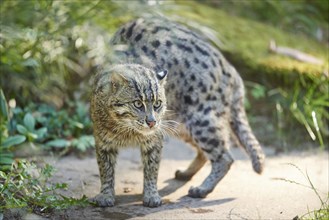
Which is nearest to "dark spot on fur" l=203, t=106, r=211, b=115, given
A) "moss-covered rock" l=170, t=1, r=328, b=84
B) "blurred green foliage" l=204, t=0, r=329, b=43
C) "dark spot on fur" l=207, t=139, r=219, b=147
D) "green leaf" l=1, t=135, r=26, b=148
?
"dark spot on fur" l=207, t=139, r=219, b=147

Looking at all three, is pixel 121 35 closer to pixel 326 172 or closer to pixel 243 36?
pixel 326 172

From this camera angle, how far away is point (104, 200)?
5559 millimetres

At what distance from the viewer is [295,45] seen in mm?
9438

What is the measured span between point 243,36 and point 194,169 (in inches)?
135

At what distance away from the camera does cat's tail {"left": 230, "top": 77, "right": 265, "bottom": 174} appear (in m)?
6.12

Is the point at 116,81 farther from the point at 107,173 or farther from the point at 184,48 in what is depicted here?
the point at 184,48

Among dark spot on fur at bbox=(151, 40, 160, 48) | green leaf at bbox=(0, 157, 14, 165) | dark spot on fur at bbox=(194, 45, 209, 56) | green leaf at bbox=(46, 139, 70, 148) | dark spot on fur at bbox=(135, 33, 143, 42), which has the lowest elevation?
green leaf at bbox=(46, 139, 70, 148)

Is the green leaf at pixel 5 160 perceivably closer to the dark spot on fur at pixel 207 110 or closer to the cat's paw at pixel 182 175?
the cat's paw at pixel 182 175

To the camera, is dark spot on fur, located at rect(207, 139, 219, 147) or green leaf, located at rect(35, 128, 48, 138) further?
green leaf, located at rect(35, 128, 48, 138)

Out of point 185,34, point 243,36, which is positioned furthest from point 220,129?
point 243,36

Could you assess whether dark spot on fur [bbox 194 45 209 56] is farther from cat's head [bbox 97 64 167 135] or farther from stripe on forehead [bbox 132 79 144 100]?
stripe on forehead [bbox 132 79 144 100]

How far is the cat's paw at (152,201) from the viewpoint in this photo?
18.3 feet

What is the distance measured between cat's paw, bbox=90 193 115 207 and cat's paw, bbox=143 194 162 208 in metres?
0.29

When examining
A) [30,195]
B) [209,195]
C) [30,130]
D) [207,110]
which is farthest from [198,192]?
[30,130]
